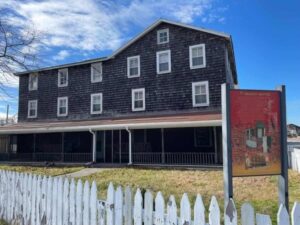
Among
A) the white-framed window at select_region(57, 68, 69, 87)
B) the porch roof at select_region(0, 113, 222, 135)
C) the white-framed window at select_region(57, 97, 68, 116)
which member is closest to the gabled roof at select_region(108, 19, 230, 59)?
the white-framed window at select_region(57, 68, 69, 87)

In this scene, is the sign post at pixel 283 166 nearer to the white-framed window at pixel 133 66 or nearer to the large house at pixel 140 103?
the large house at pixel 140 103

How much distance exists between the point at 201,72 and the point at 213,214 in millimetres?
18119

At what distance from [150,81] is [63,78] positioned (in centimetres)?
866

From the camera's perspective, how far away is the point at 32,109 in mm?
28016

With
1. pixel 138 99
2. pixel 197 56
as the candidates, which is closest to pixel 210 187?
pixel 197 56

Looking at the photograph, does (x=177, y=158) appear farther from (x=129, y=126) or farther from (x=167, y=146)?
(x=129, y=126)

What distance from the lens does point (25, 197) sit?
20.0 feet

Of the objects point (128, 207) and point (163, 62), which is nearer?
point (128, 207)

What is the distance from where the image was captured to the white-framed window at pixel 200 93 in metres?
20.4

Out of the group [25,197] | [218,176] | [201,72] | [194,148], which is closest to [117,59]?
[201,72]

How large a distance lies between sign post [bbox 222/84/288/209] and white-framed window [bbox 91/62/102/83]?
66.9 feet

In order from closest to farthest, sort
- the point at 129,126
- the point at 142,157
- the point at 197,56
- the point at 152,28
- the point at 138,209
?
the point at 138,209 < the point at 129,126 < the point at 197,56 < the point at 142,157 < the point at 152,28

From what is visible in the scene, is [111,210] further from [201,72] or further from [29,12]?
[201,72]

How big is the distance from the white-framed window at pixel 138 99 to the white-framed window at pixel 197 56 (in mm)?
4203
